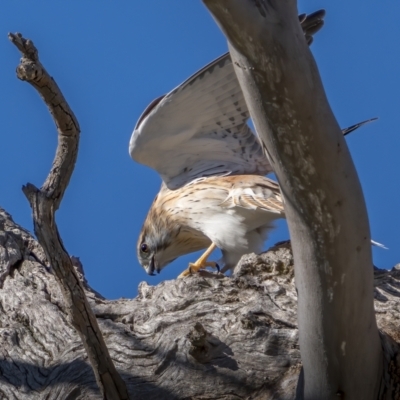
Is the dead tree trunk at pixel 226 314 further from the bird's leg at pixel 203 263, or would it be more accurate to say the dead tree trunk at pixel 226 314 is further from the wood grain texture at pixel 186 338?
the bird's leg at pixel 203 263

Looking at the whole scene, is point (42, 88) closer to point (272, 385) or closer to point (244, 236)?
point (272, 385)

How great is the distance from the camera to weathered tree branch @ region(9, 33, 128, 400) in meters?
2.44

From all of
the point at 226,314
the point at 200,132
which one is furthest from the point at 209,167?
the point at 226,314

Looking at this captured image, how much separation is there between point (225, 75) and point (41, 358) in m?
2.20

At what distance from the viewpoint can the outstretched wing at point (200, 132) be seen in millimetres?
4758

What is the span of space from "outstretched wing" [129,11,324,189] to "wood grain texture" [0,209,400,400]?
51.1 inches

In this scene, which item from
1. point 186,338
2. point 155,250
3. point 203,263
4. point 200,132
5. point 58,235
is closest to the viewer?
point 58,235

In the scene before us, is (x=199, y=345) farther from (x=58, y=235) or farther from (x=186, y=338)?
(x=58, y=235)

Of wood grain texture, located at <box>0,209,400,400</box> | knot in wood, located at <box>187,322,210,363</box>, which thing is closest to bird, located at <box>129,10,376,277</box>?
wood grain texture, located at <box>0,209,400,400</box>

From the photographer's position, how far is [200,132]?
533 centimetres

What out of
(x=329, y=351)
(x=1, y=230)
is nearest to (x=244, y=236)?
(x=1, y=230)

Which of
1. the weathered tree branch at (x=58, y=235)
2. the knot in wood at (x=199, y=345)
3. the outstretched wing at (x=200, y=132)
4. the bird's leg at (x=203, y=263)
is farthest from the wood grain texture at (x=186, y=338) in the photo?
the outstretched wing at (x=200, y=132)

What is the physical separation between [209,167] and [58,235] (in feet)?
10.5

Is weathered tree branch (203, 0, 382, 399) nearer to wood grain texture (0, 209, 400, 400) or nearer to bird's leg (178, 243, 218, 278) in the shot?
wood grain texture (0, 209, 400, 400)
